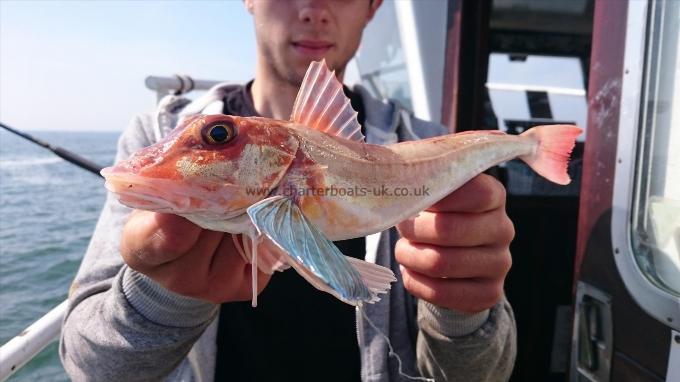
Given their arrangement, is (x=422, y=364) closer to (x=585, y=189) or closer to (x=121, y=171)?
(x=585, y=189)

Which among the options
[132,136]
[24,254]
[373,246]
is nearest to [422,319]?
[373,246]

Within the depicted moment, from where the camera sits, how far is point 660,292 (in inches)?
69.7

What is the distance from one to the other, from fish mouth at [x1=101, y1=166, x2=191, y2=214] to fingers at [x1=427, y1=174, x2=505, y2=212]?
895 millimetres

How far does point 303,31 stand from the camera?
2.66 m

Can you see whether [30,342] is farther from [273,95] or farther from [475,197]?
[475,197]

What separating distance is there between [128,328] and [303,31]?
1855 mm

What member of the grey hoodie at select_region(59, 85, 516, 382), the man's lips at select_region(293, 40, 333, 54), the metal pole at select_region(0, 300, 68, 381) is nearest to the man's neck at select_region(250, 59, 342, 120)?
the man's lips at select_region(293, 40, 333, 54)

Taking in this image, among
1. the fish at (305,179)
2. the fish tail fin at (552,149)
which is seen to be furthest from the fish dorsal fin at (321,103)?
the fish tail fin at (552,149)

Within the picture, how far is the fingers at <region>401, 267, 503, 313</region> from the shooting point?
1688mm

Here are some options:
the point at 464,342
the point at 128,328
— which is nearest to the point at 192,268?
the point at 128,328

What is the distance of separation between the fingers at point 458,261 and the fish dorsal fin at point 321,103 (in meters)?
0.53

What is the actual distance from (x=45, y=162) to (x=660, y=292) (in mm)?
42563

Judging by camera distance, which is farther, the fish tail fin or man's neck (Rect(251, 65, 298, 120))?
man's neck (Rect(251, 65, 298, 120))

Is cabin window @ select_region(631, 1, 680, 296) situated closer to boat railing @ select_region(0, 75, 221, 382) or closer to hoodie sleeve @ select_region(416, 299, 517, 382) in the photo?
hoodie sleeve @ select_region(416, 299, 517, 382)
